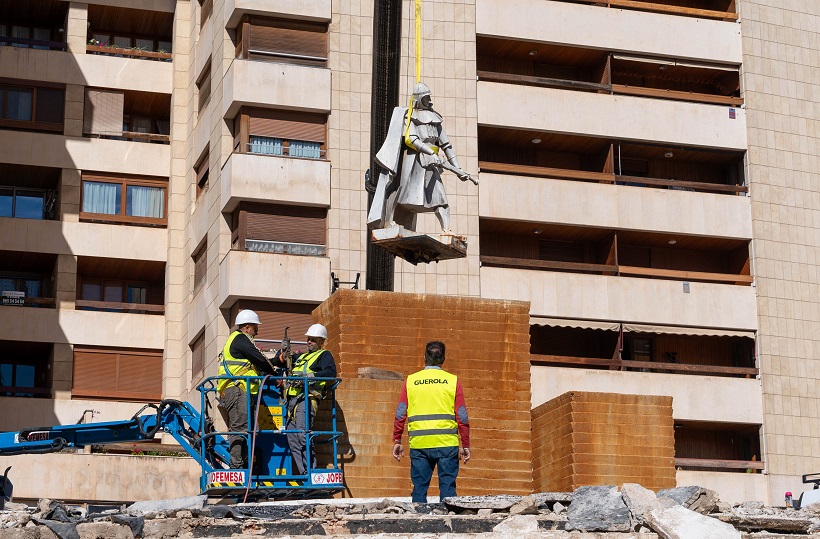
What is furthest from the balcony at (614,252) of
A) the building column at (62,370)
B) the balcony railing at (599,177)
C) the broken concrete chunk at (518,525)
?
the broken concrete chunk at (518,525)

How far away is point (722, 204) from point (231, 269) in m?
16.6

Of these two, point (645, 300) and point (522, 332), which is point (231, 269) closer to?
point (645, 300)

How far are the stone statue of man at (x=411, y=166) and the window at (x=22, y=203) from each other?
106 ft

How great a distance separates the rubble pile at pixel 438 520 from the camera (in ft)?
48.0

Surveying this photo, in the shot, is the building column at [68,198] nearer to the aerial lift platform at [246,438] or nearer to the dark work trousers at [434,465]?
the aerial lift platform at [246,438]

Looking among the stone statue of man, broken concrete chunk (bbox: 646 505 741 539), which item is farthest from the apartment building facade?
broken concrete chunk (bbox: 646 505 741 539)

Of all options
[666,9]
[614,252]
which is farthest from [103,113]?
[666,9]

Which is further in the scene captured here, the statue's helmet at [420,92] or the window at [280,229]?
the window at [280,229]

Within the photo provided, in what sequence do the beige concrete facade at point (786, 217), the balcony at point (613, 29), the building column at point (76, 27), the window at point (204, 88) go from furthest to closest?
the building column at point (76, 27)
the window at point (204, 88)
the balcony at point (613, 29)
the beige concrete facade at point (786, 217)

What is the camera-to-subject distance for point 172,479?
44438 mm

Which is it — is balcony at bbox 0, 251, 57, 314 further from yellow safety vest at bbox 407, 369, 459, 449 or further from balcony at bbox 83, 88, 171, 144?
yellow safety vest at bbox 407, 369, 459, 449

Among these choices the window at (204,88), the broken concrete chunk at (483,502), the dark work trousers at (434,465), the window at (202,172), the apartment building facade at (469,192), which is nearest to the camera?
the broken concrete chunk at (483,502)

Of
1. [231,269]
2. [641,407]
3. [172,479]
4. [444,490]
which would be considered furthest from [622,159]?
[444,490]

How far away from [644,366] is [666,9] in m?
12.0
